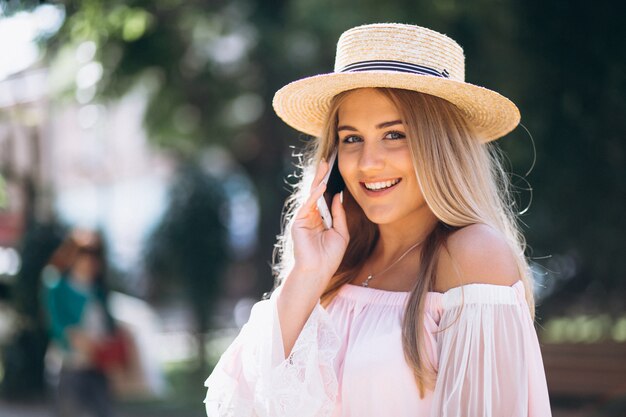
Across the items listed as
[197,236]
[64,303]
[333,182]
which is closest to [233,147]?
[197,236]

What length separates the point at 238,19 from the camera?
9.13 meters

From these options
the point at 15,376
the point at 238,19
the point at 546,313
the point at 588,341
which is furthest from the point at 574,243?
the point at 15,376

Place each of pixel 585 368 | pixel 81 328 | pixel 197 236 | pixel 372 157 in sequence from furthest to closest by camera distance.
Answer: pixel 197 236, pixel 585 368, pixel 81 328, pixel 372 157

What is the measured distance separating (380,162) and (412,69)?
31 centimetres

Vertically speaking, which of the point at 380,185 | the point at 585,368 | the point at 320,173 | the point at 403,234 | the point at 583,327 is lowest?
the point at 585,368

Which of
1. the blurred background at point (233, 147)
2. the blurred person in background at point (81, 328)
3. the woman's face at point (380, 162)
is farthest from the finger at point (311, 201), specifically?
the blurred person in background at point (81, 328)

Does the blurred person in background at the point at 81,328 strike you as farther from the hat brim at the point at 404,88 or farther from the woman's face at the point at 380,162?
the woman's face at the point at 380,162

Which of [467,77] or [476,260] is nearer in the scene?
[476,260]

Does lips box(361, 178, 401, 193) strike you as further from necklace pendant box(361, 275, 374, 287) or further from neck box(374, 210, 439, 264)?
necklace pendant box(361, 275, 374, 287)

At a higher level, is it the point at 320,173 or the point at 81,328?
the point at 81,328

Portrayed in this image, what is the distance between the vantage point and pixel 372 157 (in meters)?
2.61

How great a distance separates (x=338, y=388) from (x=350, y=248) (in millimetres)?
626

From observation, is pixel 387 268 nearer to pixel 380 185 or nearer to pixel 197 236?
pixel 380 185

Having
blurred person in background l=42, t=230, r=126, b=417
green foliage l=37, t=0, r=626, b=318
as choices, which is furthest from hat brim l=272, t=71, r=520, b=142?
blurred person in background l=42, t=230, r=126, b=417
